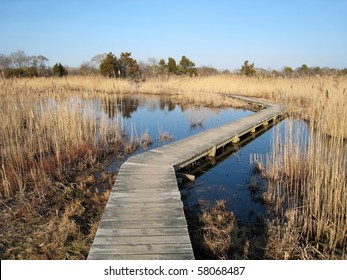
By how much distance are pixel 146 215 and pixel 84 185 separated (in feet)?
6.31

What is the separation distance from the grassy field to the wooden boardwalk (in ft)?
1.42

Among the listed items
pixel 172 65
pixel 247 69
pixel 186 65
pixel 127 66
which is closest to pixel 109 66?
pixel 127 66

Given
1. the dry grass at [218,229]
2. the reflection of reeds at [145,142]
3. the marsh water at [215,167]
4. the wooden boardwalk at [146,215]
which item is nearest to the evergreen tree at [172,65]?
the marsh water at [215,167]

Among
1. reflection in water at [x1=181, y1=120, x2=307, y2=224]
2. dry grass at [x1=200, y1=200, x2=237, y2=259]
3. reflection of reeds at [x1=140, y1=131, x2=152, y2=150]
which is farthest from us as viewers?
reflection of reeds at [x1=140, y1=131, x2=152, y2=150]

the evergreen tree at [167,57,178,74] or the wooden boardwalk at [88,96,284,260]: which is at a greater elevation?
the evergreen tree at [167,57,178,74]

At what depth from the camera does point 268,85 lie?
631 inches

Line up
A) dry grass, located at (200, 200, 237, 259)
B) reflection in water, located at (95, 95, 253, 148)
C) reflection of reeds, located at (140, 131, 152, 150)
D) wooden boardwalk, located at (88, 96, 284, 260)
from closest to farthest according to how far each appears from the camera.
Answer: wooden boardwalk, located at (88, 96, 284, 260)
dry grass, located at (200, 200, 237, 259)
reflection of reeds, located at (140, 131, 152, 150)
reflection in water, located at (95, 95, 253, 148)

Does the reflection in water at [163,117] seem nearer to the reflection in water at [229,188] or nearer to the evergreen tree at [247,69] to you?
the reflection in water at [229,188]

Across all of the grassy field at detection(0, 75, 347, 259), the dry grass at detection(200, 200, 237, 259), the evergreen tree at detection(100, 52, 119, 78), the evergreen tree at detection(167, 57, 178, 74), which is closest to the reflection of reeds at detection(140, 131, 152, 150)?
the grassy field at detection(0, 75, 347, 259)

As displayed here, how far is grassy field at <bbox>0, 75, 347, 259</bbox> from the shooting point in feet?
9.85

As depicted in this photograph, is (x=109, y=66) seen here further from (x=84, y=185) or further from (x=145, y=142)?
(x=84, y=185)

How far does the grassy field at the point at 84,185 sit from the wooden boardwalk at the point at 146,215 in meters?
0.43

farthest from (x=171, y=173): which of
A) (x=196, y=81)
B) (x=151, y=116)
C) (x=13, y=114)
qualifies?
(x=196, y=81)

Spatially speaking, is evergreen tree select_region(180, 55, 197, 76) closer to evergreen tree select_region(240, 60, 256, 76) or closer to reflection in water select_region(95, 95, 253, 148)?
evergreen tree select_region(240, 60, 256, 76)
